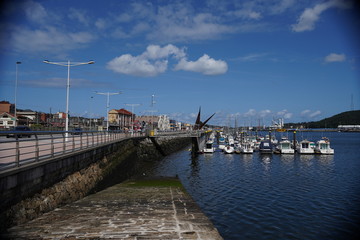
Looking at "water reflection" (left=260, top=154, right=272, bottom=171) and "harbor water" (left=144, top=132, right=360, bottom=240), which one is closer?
"harbor water" (left=144, top=132, right=360, bottom=240)

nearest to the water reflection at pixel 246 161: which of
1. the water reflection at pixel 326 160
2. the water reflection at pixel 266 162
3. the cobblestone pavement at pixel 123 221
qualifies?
the water reflection at pixel 266 162

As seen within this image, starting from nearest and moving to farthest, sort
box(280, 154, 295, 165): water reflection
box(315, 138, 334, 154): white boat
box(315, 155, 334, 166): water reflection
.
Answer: box(315, 155, 334, 166): water reflection, box(280, 154, 295, 165): water reflection, box(315, 138, 334, 154): white boat

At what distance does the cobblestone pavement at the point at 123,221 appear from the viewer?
9.28 m

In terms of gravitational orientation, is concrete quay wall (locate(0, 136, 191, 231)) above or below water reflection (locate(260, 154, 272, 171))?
above

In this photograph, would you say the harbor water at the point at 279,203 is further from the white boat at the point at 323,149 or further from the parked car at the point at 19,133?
the white boat at the point at 323,149

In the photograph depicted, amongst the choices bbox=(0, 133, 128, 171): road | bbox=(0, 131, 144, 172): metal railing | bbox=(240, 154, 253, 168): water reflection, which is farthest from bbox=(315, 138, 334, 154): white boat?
bbox=(0, 133, 128, 171): road

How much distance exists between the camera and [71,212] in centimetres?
1195

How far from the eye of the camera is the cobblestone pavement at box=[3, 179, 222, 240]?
30.5ft

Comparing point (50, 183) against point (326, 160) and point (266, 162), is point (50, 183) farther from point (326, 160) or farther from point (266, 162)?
point (326, 160)

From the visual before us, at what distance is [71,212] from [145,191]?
20.3ft

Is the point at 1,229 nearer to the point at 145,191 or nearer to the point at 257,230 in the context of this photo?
the point at 145,191

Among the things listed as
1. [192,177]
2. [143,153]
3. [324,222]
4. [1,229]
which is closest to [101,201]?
[1,229]

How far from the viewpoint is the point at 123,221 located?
10914 mm

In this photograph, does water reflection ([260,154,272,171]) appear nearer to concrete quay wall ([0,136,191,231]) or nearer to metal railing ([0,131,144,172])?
concrete quay wall ([0,136,191,231])
